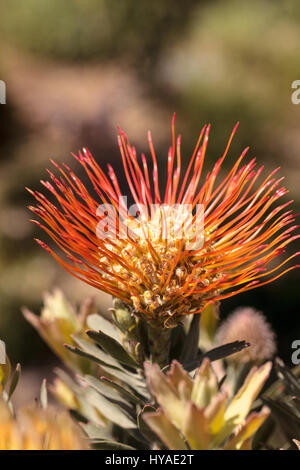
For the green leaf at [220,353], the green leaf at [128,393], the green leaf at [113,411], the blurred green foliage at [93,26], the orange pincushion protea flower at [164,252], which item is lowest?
the green leaf at [113,411]

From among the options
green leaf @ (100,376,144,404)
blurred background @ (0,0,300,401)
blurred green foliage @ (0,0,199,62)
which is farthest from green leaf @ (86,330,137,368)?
blurred green foliage @ (0,0,199,62)

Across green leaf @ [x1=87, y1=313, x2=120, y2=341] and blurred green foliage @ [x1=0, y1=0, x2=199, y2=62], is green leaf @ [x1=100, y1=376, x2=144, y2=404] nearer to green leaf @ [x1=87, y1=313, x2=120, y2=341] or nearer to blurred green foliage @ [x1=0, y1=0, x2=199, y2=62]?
green leaf @ [x1=87, y1=313, x2=120, y2=341]

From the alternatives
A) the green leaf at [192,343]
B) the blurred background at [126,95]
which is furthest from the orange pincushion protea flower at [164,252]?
the blurred background at [126,95]

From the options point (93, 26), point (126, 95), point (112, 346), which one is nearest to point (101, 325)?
point (112, 346)

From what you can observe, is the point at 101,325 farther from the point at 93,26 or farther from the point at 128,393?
the point at 93,26

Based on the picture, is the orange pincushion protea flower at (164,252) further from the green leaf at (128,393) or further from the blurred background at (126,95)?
the blurred background at (126,95)

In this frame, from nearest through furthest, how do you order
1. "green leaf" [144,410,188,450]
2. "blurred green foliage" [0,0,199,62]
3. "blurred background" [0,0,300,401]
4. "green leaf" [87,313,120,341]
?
"green leaf" [144,410,188,450]
"green leaf" [87,313,120,341]
"blurred background" [0,0,300,401]
"blurred green foliage" [0,0,199,62]
